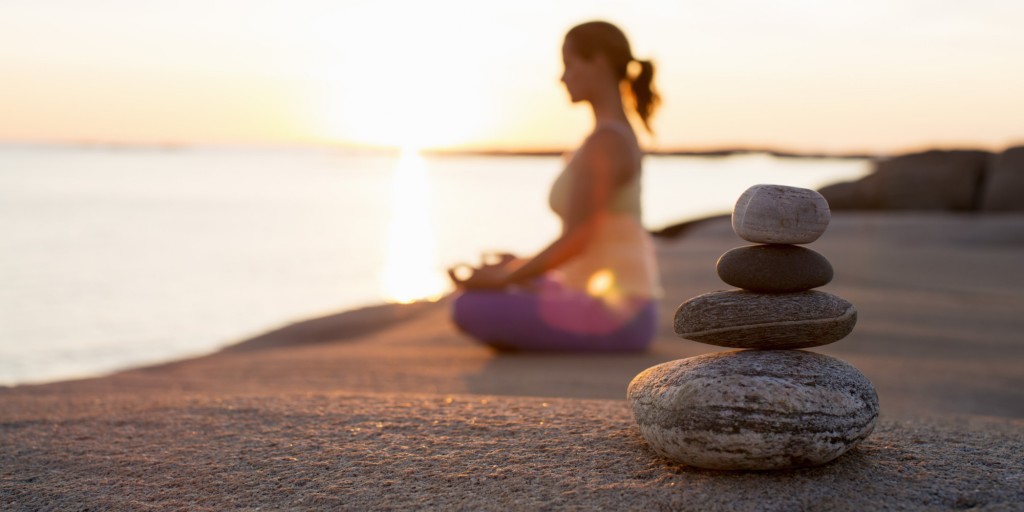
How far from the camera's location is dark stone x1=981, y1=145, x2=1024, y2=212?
743 inches

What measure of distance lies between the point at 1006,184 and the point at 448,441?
19208 mm

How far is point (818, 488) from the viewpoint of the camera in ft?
8.48

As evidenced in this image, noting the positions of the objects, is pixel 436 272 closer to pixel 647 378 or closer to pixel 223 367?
pixel 223 367

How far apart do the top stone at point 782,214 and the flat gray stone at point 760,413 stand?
0.38 meters

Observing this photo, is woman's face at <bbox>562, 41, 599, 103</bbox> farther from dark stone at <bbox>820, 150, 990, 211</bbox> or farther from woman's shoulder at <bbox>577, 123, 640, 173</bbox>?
dark stone at <bbox>820, 150, 990, 211</bbox>

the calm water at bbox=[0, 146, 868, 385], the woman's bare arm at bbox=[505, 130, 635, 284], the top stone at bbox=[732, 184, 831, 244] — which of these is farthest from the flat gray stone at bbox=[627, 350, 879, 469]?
the calm water at bbox=[0, 146, 868, 385]

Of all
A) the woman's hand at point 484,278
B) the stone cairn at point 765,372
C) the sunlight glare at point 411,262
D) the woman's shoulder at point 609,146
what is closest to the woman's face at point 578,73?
the woman's shoulder at point 609,146

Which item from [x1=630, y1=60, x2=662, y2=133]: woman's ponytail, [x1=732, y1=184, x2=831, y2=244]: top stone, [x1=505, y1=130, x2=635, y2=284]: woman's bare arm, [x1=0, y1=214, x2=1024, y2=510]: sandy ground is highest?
[x1=630, y1=60, x2=662, y2=133]: woman's ponytail

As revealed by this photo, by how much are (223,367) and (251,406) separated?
2657 millimetres

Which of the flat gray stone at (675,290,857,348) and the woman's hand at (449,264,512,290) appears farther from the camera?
the woman's hand at (449,264,512,290)

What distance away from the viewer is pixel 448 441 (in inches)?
123

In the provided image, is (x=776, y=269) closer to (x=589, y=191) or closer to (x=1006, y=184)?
(x=589, y=191)

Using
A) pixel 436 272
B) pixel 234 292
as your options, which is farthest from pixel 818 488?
pixel 436 272

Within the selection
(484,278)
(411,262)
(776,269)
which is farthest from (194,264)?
(776,269)
